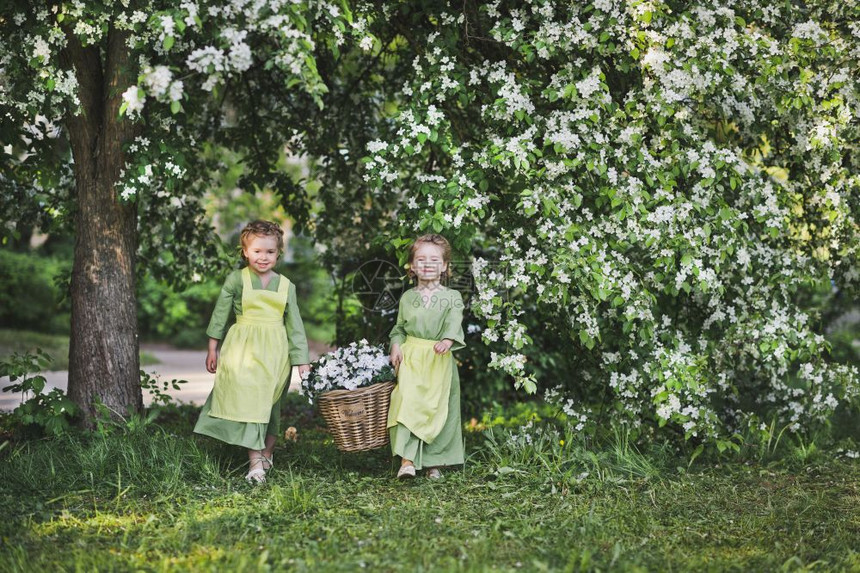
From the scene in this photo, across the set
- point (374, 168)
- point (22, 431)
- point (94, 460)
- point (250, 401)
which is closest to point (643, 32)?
point (374, 168)

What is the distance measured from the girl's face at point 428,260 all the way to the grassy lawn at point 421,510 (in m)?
1.08

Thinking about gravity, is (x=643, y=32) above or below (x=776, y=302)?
above

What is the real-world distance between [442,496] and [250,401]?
1.11 m

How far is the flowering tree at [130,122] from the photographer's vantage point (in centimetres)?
349

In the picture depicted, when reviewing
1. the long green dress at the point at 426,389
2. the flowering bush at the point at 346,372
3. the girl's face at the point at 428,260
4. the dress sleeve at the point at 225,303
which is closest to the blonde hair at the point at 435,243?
the girl's face at the point at 428,260

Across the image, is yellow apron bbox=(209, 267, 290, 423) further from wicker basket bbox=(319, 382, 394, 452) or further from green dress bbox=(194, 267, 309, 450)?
wicker basket bbox=(319, 382, 394, 452)

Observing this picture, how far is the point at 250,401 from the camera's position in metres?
4.18

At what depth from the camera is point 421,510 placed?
373 centimetres

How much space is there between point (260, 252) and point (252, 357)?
1.86 feet

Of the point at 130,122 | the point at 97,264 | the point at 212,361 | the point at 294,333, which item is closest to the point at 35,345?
the point at 97,264

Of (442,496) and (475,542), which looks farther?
(442,496)

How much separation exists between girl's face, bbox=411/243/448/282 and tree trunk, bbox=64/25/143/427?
185cm

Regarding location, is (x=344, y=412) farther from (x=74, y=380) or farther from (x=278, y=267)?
(x=278, y=267)

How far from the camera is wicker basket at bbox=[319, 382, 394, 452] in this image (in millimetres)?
4066
